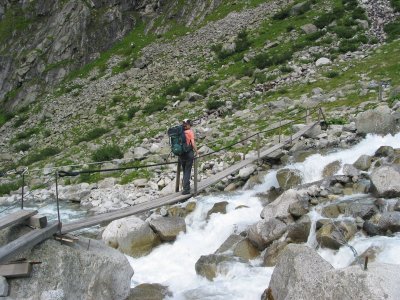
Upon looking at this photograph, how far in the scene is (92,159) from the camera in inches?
928

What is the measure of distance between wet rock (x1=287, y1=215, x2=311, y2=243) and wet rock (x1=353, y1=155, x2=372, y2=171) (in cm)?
429

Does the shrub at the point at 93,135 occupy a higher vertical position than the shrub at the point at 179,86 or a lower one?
lower

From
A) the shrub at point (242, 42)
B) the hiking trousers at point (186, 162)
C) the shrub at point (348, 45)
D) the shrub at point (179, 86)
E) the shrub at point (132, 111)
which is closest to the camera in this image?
the hiking trousers at point (186, 162)

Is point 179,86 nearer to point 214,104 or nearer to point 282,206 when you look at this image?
point 214,104

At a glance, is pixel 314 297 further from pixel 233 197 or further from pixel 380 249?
pixel 233 197

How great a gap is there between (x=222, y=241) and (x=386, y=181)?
14.6ft

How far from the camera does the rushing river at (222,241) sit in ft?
29.8

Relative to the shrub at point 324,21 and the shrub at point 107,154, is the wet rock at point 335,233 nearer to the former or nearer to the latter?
the shrub at point 107,154

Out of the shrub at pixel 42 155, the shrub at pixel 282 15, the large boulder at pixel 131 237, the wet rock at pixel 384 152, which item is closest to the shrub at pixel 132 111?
the shrub at pixel 42 155

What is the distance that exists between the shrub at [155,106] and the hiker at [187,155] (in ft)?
61.1

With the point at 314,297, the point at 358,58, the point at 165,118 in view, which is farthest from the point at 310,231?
the point at 358,58

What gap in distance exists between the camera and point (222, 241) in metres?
12.0

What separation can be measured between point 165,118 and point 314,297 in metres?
22.9

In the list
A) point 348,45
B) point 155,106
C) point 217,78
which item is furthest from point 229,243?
point 348,45
